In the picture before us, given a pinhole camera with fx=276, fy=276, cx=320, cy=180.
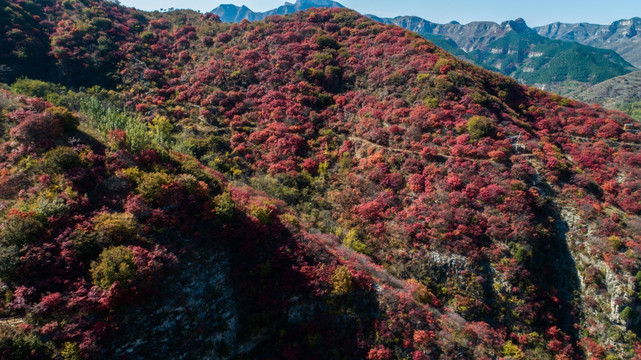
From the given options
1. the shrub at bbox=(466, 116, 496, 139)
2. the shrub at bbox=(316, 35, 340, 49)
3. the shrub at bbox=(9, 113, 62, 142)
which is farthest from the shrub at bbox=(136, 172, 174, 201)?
the shrub at bbox=(316, 35, 340, 49)

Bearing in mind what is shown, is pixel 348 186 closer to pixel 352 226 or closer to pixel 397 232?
pixel 352 226

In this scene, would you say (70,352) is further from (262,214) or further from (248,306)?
(262,214)

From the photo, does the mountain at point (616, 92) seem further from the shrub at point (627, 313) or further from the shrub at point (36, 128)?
the shrub at point (36, 128)

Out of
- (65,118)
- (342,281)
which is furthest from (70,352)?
(65,118)

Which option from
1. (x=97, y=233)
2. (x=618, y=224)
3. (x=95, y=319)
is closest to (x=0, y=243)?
(x=97, y=233)

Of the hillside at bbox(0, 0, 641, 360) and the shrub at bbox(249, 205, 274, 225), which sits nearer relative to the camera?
the hillside at bbox(0, 0, 641, 360)

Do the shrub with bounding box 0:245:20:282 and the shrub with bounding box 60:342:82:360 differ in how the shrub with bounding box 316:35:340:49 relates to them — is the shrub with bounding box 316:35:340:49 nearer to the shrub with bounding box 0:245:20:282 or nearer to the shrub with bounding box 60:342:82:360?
the shrub with bounding box 0:245:20:282
